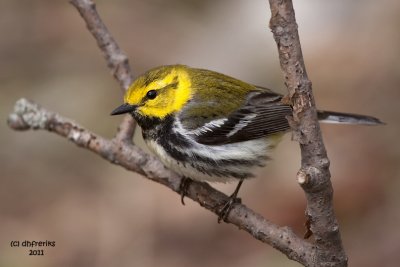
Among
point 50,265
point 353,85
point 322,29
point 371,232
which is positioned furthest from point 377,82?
point 50,265

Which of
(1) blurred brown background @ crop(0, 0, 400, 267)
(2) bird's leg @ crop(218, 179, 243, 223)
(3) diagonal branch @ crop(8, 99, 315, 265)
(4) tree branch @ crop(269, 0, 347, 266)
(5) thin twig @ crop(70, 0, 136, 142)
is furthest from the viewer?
(1) blurred brown background @ crop(0, 0, 400, 267)

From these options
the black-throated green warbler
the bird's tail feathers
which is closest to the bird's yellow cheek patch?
the black-throated green warbler

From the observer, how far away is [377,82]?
6.30 m

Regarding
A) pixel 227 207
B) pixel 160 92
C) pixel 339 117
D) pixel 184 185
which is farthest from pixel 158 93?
pixel 339 117

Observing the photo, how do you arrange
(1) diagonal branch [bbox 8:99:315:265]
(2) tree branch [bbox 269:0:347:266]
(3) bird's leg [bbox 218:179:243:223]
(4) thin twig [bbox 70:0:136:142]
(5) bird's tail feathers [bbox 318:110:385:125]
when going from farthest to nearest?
1. (5) bird's tail feathers [bbox 318:110:385:125]
2. (4) thin twig [bbox 70:0:136:142]
3. (1) diagonal branch [bbox 8:99:315:265]
4. (3) bird's leg [bbox 218:179:243:223]
5. (2) tree branch [bbox 269:0:347:266]

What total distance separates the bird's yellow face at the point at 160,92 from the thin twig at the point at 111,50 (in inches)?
4.4

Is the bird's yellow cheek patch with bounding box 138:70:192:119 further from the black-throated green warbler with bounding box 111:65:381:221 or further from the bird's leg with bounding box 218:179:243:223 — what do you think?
the bird's leg with bounding box 218:179:243:223

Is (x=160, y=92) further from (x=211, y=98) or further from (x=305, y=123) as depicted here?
(x=305, y=123)

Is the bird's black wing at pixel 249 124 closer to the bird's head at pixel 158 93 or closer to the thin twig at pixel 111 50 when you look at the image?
the bird's head at pixel 158 93

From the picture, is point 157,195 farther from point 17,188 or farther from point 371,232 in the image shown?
point 371,232

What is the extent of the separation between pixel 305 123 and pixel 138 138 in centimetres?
380

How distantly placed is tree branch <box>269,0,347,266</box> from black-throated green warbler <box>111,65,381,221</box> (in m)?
1.18

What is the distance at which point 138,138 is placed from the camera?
19.6 feet

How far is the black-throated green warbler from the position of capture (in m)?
3.60
